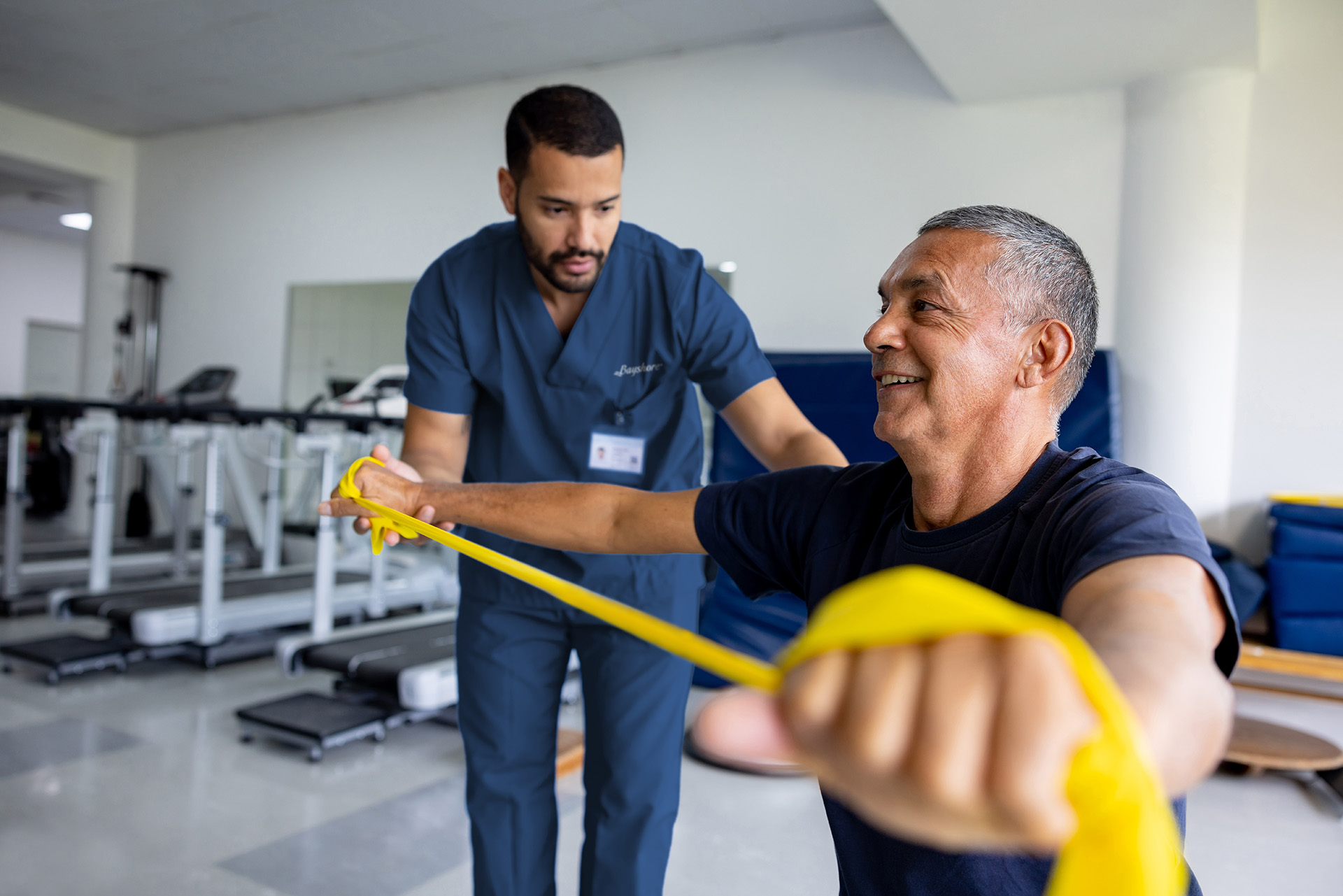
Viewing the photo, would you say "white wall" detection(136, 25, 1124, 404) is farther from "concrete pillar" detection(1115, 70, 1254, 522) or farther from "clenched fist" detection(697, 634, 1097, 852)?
"clenched fist" detection(697, 634, 1097, 852)

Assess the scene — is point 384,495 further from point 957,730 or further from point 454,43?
point 454,43

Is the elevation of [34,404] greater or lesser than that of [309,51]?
lesser

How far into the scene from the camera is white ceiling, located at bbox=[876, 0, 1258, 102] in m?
3.29

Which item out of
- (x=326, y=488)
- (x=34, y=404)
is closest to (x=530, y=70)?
(x=326, y=488)

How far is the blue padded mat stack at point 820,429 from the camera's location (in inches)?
149

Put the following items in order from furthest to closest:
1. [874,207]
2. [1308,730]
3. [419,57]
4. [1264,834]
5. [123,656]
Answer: [419,57], [874,207], [123,656], [1308,730], [1264,834]

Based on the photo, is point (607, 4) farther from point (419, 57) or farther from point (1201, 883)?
point (1201, 883)

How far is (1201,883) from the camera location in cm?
237

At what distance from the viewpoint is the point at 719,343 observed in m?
1.71

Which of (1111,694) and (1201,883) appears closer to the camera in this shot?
(1111,694)

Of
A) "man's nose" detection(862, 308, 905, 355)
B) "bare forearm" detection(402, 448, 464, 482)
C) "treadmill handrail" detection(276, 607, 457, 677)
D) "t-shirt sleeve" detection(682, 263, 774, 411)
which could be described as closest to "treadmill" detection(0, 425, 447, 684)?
"treadmill handrail" detection(276, 607, 457, 677)

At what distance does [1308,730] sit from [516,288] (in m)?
3.78

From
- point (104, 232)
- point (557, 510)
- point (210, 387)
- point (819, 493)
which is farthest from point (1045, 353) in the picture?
point (104, 232)

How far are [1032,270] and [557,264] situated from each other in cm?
89
